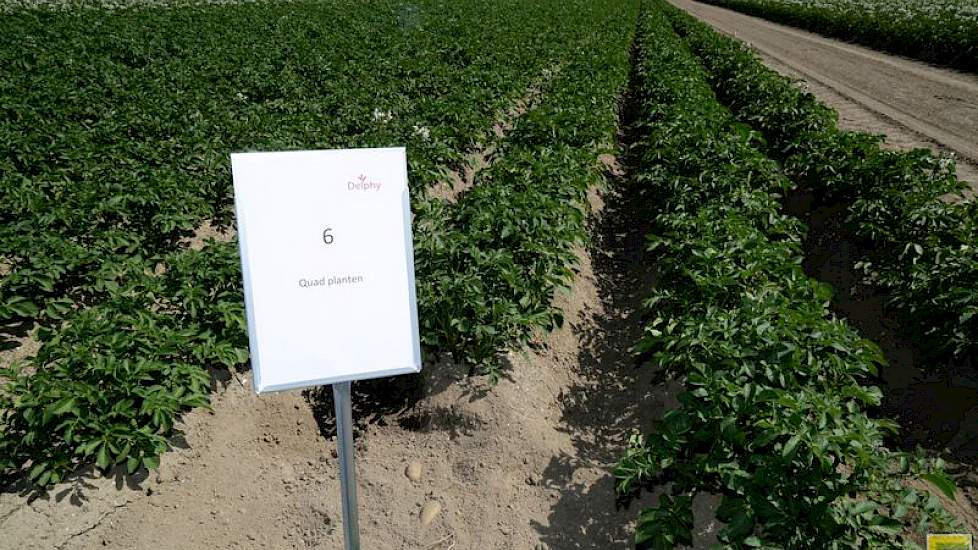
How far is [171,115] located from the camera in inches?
263

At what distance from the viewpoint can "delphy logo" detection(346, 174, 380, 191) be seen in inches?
72.9

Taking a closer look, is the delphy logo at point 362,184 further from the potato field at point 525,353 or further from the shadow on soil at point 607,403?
the shadow on soil at point 607,403

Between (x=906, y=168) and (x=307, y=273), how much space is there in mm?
5155

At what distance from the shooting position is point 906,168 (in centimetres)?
466

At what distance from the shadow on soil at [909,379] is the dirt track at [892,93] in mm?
4293

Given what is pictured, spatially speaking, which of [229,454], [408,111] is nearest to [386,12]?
[408,111]

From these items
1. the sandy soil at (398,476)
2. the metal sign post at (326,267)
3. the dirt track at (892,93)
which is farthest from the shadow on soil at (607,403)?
the dirt track at (892,93)

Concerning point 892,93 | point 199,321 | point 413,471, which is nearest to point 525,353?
point 413,471

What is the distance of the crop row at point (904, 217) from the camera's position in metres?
3.34

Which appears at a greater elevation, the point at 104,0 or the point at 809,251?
the point at 104,0

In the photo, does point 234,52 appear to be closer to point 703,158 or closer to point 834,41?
point 703,158

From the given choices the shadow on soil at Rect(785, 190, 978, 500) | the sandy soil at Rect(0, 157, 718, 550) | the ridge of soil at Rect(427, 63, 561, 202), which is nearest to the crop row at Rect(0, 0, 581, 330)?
the ridge of soil at Rect(427, 63, 561, 202)

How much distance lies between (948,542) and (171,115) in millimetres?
7889

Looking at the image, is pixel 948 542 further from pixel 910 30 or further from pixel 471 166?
pixel 910 30
